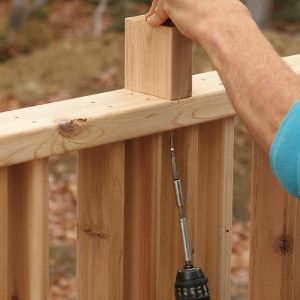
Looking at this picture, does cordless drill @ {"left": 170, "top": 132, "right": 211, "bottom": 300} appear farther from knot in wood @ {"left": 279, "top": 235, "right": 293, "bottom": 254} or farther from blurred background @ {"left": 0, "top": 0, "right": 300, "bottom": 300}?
blurred background @ {"left": 0, "top": 0, "right": 300, "bottom": 300}

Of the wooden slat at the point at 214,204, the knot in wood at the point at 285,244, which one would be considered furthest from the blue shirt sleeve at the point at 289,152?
the knot in wood at the point at 285,244

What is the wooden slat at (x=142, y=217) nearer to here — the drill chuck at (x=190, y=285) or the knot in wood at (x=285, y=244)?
the drill chuck at (x=190, y=285)

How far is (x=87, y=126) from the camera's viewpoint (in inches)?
85.5

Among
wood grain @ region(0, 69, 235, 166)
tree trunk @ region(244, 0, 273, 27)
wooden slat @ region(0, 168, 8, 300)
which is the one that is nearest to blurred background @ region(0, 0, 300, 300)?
tree trunk @ region(244, 0, 273, 27)

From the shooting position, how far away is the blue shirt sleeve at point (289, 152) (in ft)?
6.07

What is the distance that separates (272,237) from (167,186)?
343 mm

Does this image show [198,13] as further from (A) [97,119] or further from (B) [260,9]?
(B) [260,9]

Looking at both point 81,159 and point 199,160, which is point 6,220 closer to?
point 81,159

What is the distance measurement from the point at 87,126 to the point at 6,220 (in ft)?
0.85

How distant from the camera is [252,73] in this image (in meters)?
2.02

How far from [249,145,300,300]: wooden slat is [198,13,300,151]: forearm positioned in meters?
0.53

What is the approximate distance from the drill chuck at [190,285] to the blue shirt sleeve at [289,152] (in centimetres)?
50

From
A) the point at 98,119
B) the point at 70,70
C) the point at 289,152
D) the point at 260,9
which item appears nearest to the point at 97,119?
the point at 98,119

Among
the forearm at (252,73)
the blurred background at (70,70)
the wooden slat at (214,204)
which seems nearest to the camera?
the forearm at (252,73)
